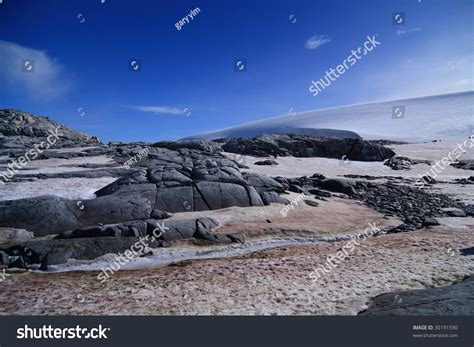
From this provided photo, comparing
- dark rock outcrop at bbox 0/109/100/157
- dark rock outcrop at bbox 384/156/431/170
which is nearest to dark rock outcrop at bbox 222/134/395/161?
dark rock outcrop at bbox 384/156/431/170

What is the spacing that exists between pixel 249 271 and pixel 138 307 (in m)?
5.19

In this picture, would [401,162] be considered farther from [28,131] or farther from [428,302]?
[28,131]

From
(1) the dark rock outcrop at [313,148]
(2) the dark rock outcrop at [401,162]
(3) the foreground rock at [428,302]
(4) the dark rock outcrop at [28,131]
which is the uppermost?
(4) the dark rock outcrop at [28,131]

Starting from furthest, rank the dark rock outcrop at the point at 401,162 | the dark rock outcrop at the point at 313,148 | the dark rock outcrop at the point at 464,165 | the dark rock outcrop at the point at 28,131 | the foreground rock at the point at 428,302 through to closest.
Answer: the dark rock outcrop at the point at 313,148
the dark rock outcrop at the point at 28,131
the dark rock outcrop at the point at 401,162
the dark rock outcrop at the point at 464,165
the foreground rock at the point at 428,302

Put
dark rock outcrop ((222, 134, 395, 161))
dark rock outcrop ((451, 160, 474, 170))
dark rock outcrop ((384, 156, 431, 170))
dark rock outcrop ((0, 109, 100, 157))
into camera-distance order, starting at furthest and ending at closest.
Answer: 1. dark rock outcrop ((222, 134, 395, 161))
2. dark rock outcrop ((0, 109, 100, 157))
3. dark rock outcrop ((384, 156, 431, 170))
4. dark rock outcrop ((451, 160, 474, 170))

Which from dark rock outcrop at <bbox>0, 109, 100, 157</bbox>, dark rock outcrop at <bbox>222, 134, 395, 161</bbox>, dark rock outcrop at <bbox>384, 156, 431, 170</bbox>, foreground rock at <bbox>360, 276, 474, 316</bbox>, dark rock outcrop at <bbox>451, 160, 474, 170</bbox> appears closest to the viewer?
foreground rock at <bbox>360, 276, 474, 316</bbox>

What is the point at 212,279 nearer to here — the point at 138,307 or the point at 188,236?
the point at 138,307

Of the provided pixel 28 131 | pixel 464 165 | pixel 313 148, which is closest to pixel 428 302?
pixel 313 148

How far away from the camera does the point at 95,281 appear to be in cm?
1294

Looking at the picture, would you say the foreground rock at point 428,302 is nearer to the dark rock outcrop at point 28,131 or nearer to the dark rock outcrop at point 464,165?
the dark rock outcrop at point 464,165

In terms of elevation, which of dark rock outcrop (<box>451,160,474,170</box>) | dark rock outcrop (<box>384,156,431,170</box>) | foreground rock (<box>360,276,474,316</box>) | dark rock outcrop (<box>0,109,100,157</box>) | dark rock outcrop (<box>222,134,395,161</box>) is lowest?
foreground rock (<box>360,276,474,316</box>)

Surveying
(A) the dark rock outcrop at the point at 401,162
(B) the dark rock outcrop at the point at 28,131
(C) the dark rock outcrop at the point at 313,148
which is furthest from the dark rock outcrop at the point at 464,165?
(B) the dark rock outcrop at the point at 28,131

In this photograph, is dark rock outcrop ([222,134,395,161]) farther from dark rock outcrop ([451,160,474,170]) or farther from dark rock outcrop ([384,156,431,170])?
dark rock outcrop ([451,160,474,170])

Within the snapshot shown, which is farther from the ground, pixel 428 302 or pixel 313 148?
pixel 313 148
